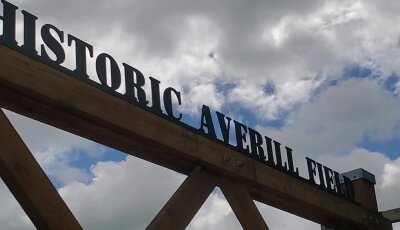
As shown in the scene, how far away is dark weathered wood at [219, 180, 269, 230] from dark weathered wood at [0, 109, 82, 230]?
2.42 metres

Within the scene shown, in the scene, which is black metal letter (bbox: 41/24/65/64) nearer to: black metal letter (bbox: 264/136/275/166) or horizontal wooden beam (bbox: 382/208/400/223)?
black metal letter (bbox: 264/136/275/166)

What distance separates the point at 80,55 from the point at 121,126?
0.69 metres

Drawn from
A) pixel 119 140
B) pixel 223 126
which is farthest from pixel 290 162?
pixel 119 140

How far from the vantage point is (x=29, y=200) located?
14.1 ft

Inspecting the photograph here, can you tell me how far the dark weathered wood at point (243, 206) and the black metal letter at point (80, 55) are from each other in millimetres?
2061

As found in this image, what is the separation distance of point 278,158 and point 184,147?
1.98m

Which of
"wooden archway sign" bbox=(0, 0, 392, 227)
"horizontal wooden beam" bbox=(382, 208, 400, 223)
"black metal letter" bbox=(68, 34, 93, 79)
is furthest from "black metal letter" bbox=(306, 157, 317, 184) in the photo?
"black metal letter" bbox=(68, 34, 93, 79)

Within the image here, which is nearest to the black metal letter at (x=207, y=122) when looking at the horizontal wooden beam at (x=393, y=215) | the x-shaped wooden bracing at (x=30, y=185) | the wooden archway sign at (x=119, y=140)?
the wooden archway sign at (x=119, y=140)

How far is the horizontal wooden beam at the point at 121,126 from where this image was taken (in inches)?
184

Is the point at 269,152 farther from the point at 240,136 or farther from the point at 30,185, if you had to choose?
the point at 30,185

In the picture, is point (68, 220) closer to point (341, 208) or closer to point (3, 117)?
point (3, 117)

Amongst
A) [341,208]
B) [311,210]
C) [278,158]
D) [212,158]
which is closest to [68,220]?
[212,158]

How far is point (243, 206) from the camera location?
21.6 feet

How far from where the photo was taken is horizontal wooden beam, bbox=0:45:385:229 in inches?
184
